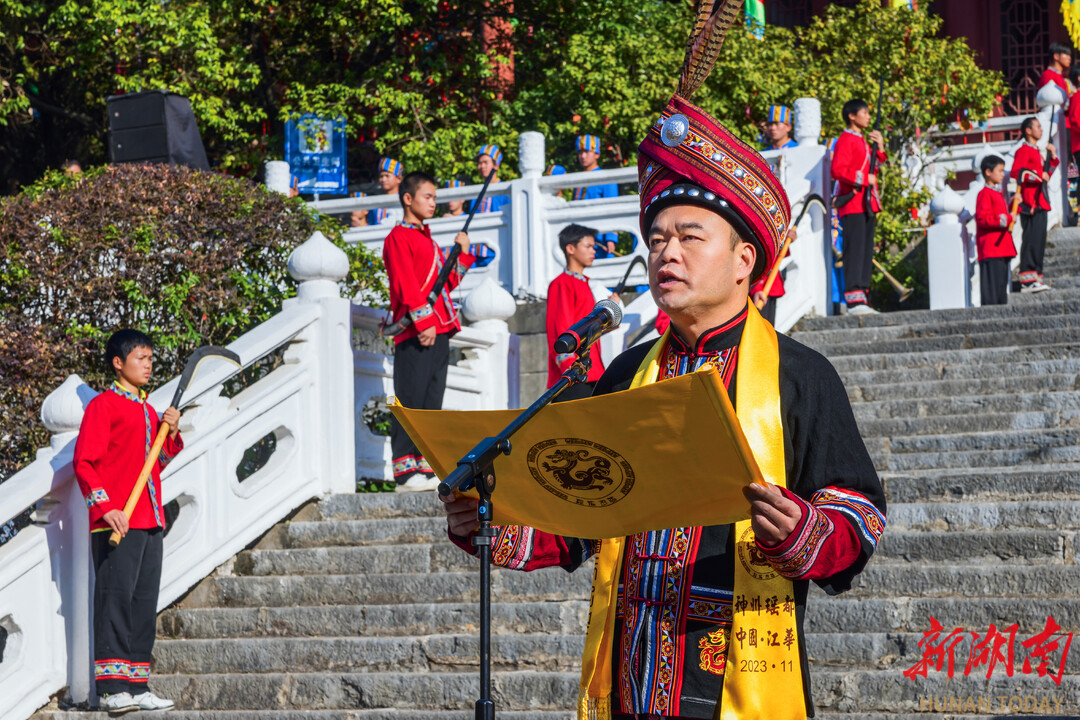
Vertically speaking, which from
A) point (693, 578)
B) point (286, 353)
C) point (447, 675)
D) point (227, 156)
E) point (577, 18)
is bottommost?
point (447, 675)

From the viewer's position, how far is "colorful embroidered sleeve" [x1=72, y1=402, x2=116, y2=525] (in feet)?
22.0

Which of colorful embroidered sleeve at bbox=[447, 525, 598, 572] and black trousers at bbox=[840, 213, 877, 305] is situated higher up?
black trousers at bbox=[840, 213, 877, 305]

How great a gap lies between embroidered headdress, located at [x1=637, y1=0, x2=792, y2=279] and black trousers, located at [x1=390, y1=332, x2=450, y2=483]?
5552 mm

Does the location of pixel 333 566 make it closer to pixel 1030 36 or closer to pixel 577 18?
pixel 577 18

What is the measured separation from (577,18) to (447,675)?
35.9 feet

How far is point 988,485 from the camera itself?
731cm

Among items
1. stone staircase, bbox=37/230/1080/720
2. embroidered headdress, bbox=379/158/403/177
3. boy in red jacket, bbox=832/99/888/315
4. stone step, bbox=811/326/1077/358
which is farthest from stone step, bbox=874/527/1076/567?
embroidered headdress, bbox=379/158/403/177

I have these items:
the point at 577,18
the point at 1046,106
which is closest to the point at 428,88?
the point at 577,18

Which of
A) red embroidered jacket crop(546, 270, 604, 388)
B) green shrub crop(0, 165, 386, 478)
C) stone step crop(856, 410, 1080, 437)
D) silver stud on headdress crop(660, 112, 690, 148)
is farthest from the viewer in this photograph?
green shrub crop(0, 165, 386, 478)

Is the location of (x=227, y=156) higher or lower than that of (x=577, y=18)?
lower

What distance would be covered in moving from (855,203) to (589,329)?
9467mm

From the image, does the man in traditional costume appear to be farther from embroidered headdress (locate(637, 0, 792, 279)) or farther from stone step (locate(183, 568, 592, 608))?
stone step (locate(183, 568, 592, 608))

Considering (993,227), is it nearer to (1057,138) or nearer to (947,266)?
(947,266)

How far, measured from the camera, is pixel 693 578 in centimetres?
302
